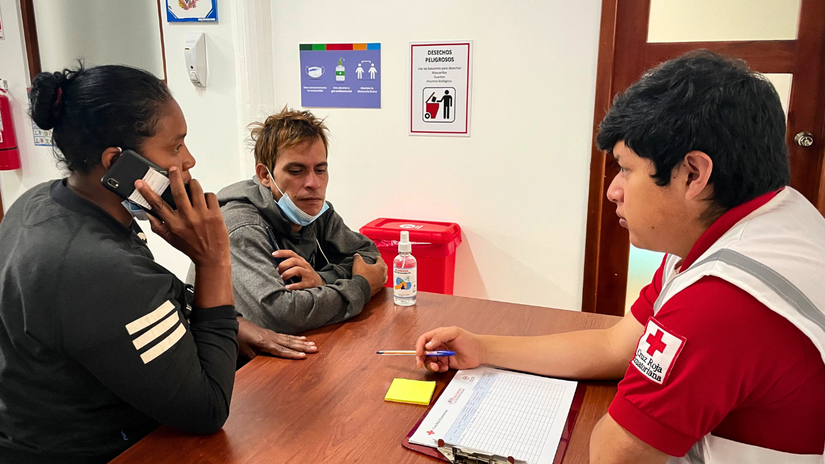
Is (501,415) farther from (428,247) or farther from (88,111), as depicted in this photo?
(428,247)

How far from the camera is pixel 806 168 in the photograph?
2.62 meters

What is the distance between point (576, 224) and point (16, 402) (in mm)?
2459

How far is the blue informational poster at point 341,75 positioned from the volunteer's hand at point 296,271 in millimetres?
1709

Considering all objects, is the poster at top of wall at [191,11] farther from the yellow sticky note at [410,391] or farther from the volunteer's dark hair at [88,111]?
the yellow sticky note at [410,391]

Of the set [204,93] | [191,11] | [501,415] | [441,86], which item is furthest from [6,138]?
[501,415]

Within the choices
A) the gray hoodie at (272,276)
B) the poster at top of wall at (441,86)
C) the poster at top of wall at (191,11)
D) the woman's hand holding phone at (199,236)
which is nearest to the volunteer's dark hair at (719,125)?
the woman's hand holding phone at (199,236)

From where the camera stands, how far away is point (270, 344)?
137 centimetres

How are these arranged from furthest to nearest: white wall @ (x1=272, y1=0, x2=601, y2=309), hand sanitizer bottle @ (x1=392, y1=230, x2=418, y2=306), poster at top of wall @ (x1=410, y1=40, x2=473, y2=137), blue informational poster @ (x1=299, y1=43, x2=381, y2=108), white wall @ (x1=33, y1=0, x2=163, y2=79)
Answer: white wall @ (x1=33, y1=0, x2=163, y2=79) < blue informational poster @ (x1=299, y1=43, x2=381, y2=108) < poster at top of wall @ (x1=410, y1=40, x2=473, y2=137) < white wall @ (x1=272, y1=0, x2=601, y2=309) < hand sanitizer bottle @ (x1=392, y1=230, x2=418, y2=306)

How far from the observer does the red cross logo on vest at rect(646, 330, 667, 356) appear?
776mm

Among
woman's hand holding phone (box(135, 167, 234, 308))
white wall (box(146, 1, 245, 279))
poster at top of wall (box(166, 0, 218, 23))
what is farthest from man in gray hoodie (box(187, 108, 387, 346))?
poster at top of wall (box(166, 0, 218, 23))

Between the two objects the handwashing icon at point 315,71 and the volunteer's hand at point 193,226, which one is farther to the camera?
the handwashing icon at point 315,71

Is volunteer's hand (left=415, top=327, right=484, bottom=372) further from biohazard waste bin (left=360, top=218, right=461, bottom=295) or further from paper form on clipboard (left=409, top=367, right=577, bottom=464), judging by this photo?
biohazard waste bin (left=360, top=218, right=461, bottom=295)

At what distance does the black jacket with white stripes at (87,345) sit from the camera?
3.10ft

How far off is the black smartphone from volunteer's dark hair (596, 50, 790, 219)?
0.86 metres
